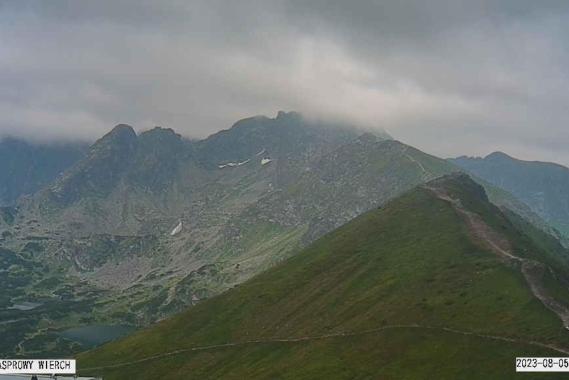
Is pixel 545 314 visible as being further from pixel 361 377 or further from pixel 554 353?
pixel 361 377

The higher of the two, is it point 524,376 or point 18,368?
point 18,368

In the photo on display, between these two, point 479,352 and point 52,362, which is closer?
point 52,362

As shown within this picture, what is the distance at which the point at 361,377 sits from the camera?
654 ft

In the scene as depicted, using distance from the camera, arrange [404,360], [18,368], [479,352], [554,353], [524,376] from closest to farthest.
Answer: [18,368] → [524,376] → [554,353] → [479,352] → [404,360]

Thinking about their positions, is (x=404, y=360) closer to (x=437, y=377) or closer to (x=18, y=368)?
(x=437, y=377)

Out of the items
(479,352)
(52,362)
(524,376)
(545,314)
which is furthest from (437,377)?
(52,362)

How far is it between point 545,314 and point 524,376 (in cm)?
4169

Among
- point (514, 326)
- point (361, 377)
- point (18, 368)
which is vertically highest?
point (18, 368)

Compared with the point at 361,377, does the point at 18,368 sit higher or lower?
higher

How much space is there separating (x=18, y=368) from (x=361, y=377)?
149m

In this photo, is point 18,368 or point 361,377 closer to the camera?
point 18,368

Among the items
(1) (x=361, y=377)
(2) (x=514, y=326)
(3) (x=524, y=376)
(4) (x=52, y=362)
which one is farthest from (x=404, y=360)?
(4) (x=52, y=362)

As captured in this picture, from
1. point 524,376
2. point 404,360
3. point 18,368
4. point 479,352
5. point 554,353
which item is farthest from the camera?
point 404,360

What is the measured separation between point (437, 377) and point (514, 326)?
32.8 m
